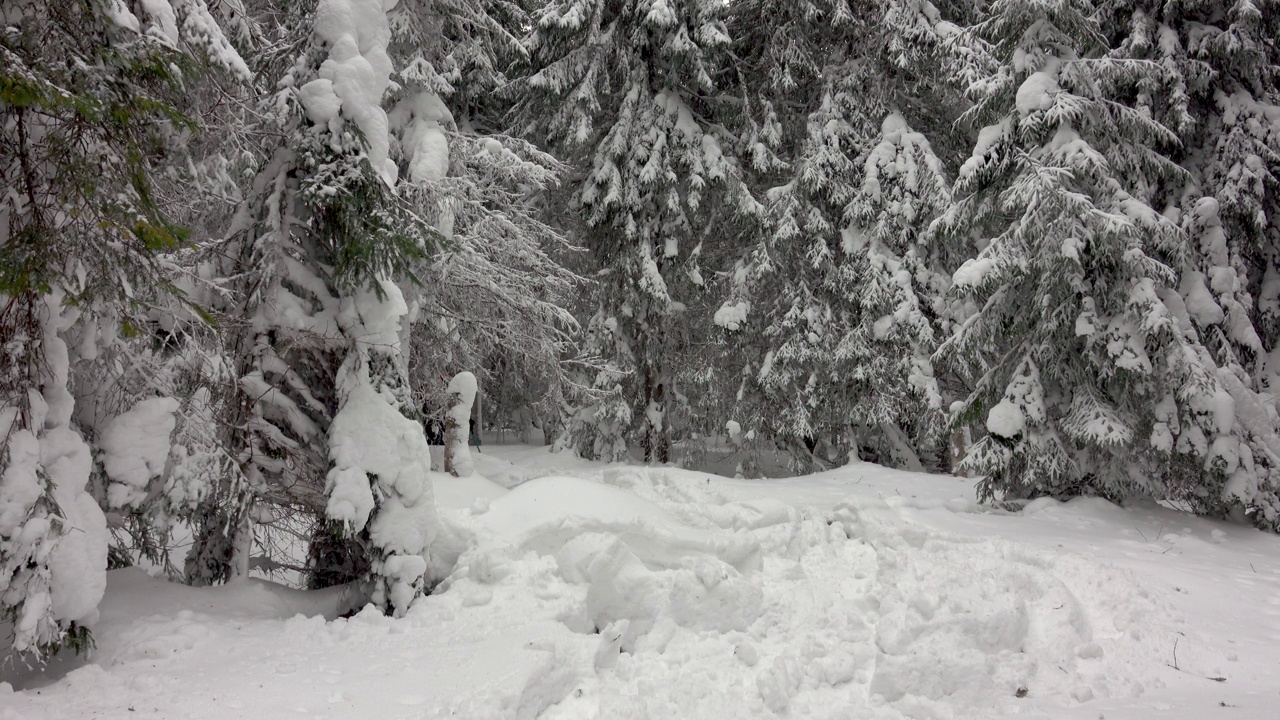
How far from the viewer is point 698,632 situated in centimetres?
527

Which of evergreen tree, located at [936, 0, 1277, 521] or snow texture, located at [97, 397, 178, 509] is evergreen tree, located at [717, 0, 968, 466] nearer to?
evergreen tree, located at [936, 0, 1277, 521]

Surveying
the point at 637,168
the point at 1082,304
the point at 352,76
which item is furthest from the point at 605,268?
the point at 352,76

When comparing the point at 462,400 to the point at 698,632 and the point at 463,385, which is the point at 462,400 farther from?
the point at 698,632

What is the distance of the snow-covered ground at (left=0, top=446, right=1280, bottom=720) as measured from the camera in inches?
152

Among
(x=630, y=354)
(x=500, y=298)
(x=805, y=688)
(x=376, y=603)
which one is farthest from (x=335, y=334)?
(x=630, y=354)

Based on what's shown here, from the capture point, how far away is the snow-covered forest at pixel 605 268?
12.1ft

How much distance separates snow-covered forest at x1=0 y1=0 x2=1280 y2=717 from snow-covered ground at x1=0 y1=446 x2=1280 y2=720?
0.52 feet

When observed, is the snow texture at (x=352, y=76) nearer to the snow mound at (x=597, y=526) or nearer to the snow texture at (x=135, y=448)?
the snow texture at (x=135, y=448)

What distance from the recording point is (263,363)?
17.3 ft

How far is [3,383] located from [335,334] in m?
2.00

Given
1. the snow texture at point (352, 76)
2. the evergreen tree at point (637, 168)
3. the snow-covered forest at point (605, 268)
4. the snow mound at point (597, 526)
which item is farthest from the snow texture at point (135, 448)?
the evergreen tree at point (637, 168)

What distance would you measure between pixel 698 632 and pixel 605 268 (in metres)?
9.84

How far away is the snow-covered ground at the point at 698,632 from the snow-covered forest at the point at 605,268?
158 mm

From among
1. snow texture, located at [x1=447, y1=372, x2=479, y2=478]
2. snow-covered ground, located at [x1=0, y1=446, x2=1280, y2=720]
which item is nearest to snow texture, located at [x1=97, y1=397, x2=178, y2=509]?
snow-covered ground, located at [x1=0, y1=446, x2=1280, y2=720]
